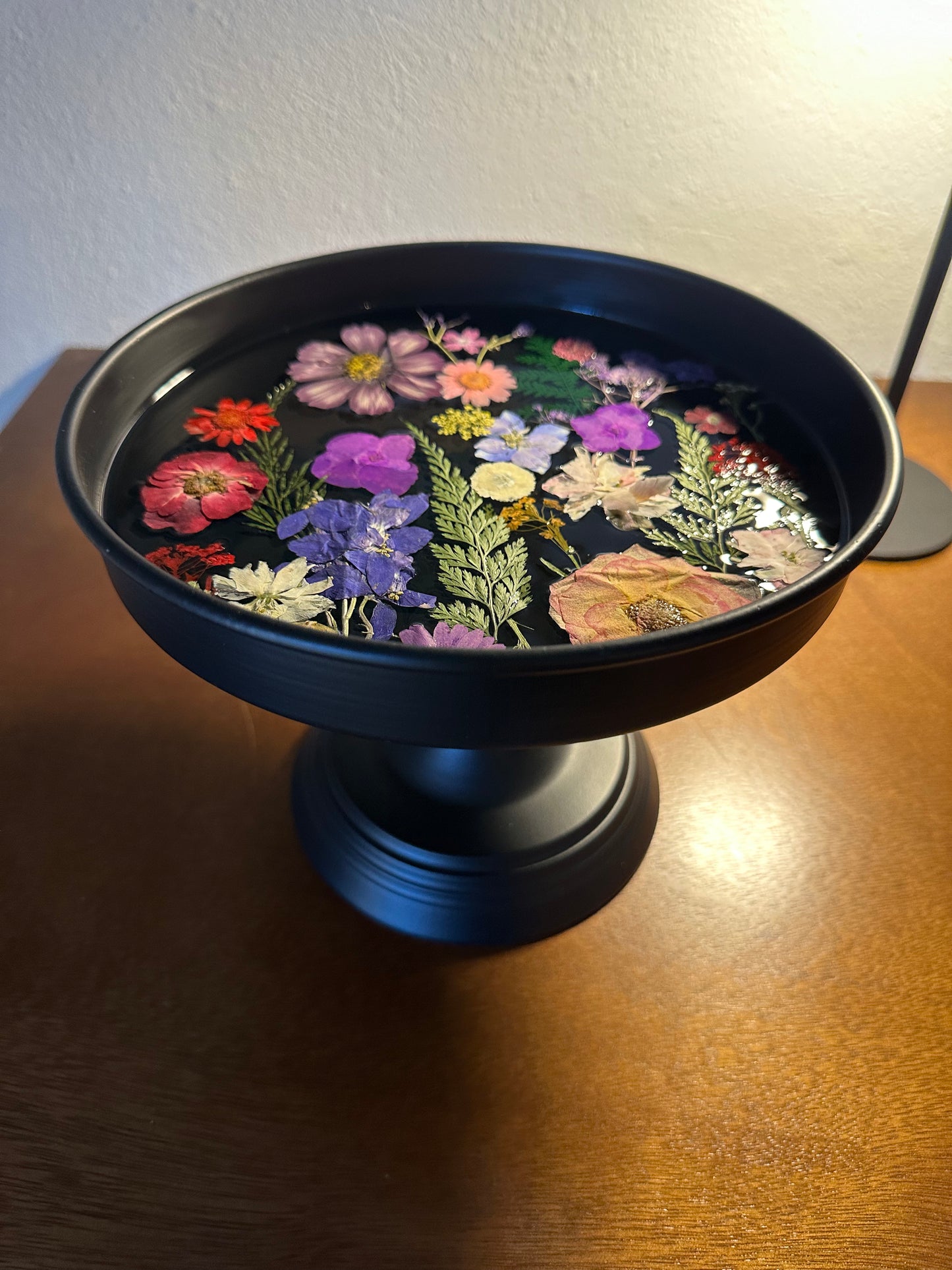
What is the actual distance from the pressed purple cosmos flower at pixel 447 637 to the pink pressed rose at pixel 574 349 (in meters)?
0.28

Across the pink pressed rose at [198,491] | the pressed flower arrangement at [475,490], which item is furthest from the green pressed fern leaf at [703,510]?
the pink pressed rose at [198,491]

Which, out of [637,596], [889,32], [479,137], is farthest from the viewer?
[479,137]

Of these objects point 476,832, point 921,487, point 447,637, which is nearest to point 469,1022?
point 476,832

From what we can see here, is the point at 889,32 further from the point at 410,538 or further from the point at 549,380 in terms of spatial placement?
the point at 410,538

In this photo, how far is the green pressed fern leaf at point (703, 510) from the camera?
47 centimetres

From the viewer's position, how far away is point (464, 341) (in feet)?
2.09

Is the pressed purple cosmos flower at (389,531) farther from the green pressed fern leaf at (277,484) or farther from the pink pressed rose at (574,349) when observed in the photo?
the pink pressed rose at (574,349)

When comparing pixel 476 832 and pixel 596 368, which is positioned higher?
pixel 596 368

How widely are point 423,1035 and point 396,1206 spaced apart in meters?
0.09

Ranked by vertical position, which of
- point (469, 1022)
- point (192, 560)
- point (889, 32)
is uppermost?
point (889, 32)

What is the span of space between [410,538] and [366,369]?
0.18m

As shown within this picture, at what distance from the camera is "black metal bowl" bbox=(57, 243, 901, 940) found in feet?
1.13

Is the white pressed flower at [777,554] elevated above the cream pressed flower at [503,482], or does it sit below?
above

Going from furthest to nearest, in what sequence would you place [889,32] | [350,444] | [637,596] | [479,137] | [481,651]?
[479,137], [889,32], [350,444], [637,596], [481,651]
